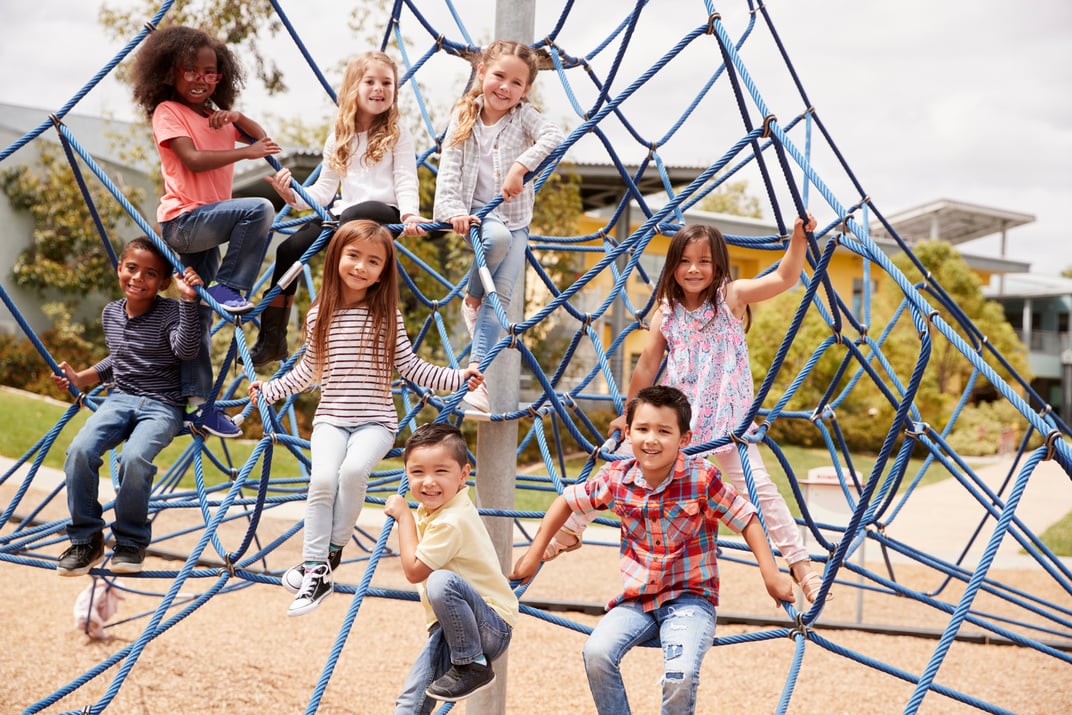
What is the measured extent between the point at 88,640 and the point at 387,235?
3.45 meters

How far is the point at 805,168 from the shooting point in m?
2.40

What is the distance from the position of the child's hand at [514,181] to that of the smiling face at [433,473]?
34.8 inches

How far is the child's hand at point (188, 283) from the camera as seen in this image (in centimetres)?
281

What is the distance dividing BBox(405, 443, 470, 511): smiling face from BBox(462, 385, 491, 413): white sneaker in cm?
84

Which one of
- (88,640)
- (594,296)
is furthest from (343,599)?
(594,296)

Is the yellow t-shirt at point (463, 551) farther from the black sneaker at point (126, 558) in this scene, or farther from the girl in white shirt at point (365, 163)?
the girl in white shirt at point (365, 163)

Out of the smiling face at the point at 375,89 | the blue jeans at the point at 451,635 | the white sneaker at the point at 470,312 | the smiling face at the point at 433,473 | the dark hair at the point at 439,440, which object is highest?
the smiling face at the point at 375,89

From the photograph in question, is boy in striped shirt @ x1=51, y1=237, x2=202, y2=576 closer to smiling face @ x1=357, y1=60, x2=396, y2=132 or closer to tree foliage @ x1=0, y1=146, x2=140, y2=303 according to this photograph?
smiling face @ x1=357, y1=60, x2=396, y2=132

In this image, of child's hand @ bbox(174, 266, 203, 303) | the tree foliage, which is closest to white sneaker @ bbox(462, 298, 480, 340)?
child's hand @ bbox(174, 266, 203, 303)

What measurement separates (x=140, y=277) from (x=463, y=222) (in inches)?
37.0

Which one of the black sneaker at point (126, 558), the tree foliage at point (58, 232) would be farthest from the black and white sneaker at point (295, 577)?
the tree foliage at point (58, 232)

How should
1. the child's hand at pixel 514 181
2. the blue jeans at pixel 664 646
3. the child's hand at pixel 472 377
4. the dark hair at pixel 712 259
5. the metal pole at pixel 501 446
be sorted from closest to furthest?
the blue jeans at pixel 664 646 → the child's hand at pixel 472 377 → the dark hair at pixel 712 259 → the child's hand at pixel 514 181 → the metal pole at pixel 501 446

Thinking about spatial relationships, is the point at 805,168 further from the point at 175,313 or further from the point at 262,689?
the point at 262,689

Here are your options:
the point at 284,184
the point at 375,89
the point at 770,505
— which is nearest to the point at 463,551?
the point at 770,505
